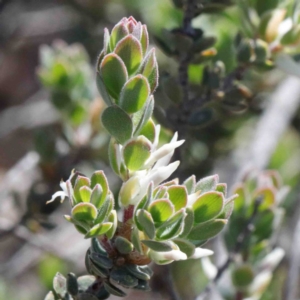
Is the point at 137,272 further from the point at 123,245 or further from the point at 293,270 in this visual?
the point at 293,270

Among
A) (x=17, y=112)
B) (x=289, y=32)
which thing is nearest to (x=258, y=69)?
(x=289, y=32)

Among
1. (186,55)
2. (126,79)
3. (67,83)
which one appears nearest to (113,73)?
(126,79)

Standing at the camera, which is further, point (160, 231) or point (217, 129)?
point (217, 129)

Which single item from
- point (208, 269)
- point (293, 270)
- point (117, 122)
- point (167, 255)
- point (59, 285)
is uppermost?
point (117, 122)

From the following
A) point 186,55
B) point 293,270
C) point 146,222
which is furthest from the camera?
point 293,270

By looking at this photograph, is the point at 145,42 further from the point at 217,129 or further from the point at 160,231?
the point at 217,129

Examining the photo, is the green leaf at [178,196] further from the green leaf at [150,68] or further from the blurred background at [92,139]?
the blurred background at [92,139]
